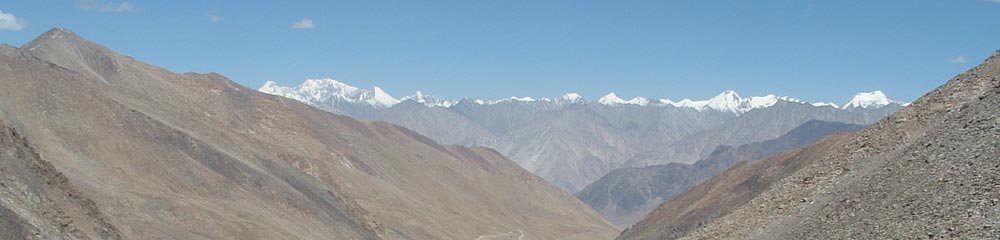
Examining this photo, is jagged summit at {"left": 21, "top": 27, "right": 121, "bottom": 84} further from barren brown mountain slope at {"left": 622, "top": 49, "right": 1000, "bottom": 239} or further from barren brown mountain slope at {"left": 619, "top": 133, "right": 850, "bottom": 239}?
barren brown mountain slope at {"left": 622, "top": 49, "right": 1000, "bottom": 239}

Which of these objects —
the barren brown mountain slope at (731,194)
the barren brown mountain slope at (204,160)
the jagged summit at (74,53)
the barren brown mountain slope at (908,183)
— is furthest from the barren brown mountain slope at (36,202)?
the jagged summit at (74,53)

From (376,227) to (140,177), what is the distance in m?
33.4

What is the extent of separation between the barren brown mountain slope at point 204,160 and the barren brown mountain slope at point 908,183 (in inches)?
1396

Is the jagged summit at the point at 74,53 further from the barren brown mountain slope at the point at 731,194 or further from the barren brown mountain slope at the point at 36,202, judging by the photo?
the barren brown mountain slope at the point at 731,194

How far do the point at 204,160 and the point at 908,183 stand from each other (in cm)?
6618

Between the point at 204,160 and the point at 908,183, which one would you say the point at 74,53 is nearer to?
the point at 204,160

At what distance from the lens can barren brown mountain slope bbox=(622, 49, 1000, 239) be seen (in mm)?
29766

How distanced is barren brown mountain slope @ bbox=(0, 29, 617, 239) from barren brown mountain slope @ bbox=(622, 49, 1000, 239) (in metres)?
35.4

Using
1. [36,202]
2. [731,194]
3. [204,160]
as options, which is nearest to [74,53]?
[204,160]

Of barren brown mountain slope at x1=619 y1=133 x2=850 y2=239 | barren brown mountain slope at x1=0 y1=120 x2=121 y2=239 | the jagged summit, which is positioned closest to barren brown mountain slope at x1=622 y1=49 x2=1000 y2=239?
barren brown mountain slope at x1=619 y1=133 x2=850 y2=239

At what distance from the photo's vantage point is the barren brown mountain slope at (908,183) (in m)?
29.8

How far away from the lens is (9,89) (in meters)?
75.8

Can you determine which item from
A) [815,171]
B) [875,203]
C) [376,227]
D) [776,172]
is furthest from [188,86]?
[875,203]

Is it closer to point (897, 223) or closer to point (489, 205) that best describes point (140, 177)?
point (897, 223)
